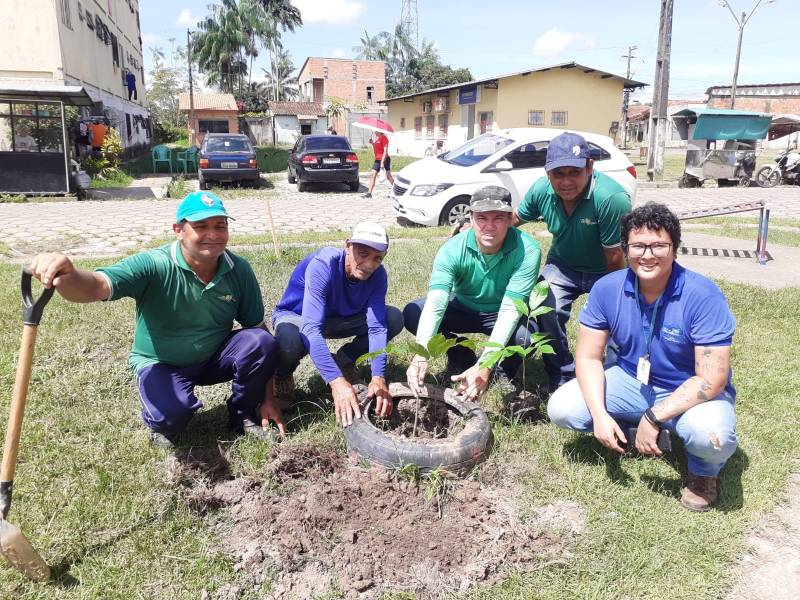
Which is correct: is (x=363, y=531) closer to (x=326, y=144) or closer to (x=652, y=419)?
(x=652, y=419)

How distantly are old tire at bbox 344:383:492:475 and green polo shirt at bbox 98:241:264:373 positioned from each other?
91 centimetres

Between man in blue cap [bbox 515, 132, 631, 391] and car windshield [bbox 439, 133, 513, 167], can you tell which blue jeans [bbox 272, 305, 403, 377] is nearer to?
man in blue cap [bbox 515, 132, 631, 391]

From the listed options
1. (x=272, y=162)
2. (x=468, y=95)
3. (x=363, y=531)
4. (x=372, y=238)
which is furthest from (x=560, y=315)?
(x=468, y=95)

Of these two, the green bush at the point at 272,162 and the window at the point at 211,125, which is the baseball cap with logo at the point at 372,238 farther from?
the window at the point at 211,125

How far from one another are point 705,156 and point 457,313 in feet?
61.6

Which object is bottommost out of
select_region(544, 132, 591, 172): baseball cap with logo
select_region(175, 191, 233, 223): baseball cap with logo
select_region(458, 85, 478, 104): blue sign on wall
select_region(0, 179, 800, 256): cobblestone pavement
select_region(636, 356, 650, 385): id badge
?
select_region(636, 356, 650, 385): id badge

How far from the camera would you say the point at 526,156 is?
10.6m

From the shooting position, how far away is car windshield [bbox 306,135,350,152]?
16.9 metres

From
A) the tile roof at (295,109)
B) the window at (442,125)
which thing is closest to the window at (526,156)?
the window at (442,125)

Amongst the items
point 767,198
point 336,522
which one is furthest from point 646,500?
point 767,198

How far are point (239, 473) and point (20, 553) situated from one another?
102 cm

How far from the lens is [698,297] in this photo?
2.82 m

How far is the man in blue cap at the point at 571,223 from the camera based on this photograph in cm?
397

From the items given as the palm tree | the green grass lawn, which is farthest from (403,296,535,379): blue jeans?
the palm tree
